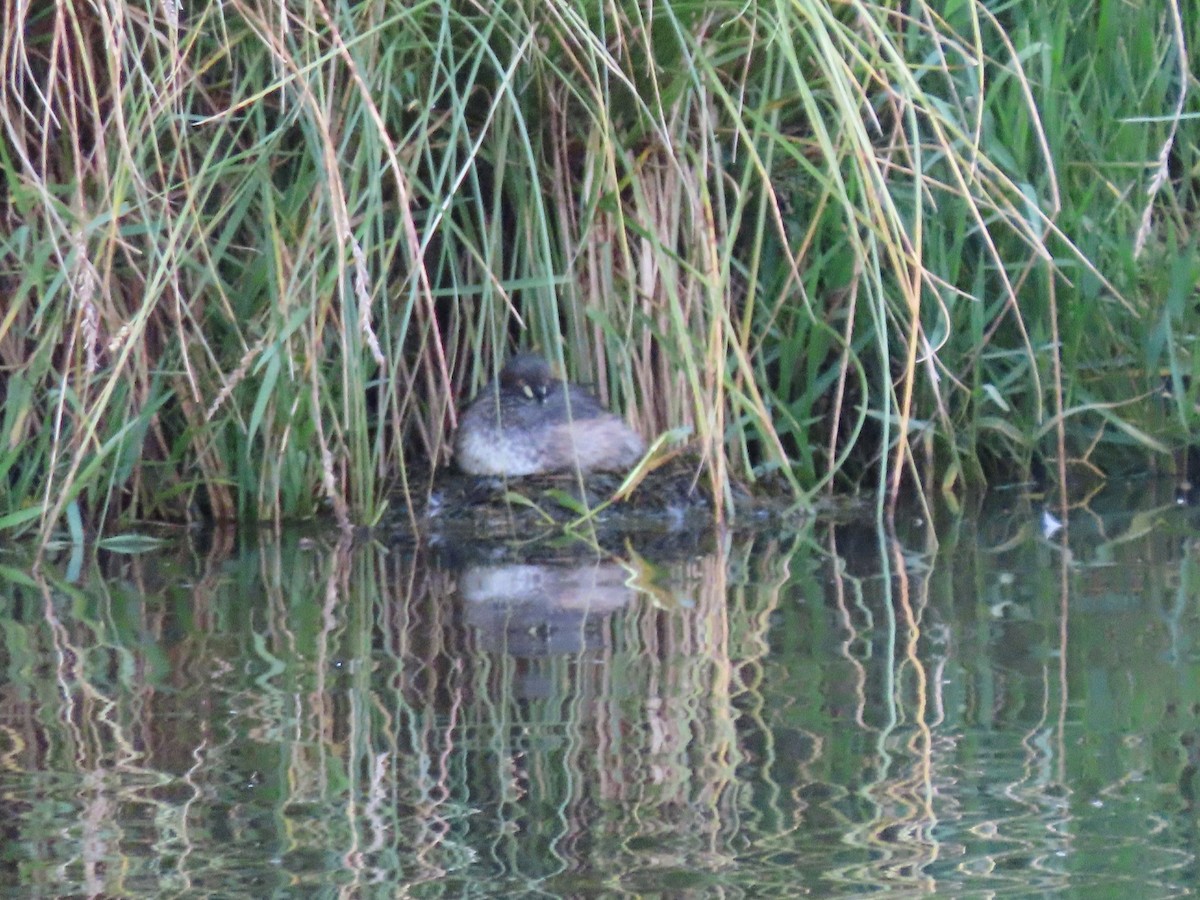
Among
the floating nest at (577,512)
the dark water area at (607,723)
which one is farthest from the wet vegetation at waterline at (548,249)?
the dark water area at (607,723)

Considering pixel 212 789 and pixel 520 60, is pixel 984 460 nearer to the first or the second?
pixel 520 60

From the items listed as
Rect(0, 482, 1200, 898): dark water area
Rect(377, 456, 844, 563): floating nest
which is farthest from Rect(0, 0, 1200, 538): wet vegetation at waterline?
Rect(0, 482, 1200, 898): dark water area

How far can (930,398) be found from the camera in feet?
16.1

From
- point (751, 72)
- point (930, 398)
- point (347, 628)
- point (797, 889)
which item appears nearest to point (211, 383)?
point (347, 628)

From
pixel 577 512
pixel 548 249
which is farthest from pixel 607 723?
pixel 577 512

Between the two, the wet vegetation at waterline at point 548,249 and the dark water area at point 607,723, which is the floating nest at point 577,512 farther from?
the dark water area at point 607,723

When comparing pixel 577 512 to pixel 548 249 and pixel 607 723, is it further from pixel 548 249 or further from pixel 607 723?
pixel 607 723

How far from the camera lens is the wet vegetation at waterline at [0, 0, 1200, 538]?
4047 mm

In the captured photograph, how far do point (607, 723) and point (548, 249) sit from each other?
5.61ft

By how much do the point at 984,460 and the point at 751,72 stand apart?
1296mm

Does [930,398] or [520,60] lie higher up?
[520,60]

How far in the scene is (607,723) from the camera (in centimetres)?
276

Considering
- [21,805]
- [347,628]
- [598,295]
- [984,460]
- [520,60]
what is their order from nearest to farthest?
[21,805], [347,628], [520,60], [598,295], [984,460]

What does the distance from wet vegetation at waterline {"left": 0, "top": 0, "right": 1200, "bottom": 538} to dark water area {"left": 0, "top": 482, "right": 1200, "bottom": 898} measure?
0.44 metres
